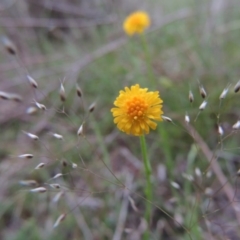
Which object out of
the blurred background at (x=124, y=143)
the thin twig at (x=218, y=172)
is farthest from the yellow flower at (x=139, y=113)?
the thin twig at (x=218, y=172)

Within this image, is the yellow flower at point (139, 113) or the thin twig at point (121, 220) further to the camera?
the thin twig at point (121, 220)

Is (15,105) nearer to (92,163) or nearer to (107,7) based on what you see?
(92,163)

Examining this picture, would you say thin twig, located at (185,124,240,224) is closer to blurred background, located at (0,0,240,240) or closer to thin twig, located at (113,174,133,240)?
blurred background, located at (0,0,240,240)

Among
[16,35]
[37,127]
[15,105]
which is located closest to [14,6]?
[16,35]

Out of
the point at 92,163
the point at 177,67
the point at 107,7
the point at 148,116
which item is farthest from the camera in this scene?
the point at 107,7

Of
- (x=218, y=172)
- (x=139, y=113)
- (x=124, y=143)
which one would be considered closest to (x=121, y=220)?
(x=218, y=172)

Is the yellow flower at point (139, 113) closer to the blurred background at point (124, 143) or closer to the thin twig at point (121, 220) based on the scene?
the blurred background at point (124, 143)

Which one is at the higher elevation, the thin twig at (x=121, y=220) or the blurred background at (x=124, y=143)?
the blurred background at (x=124, y=143)
